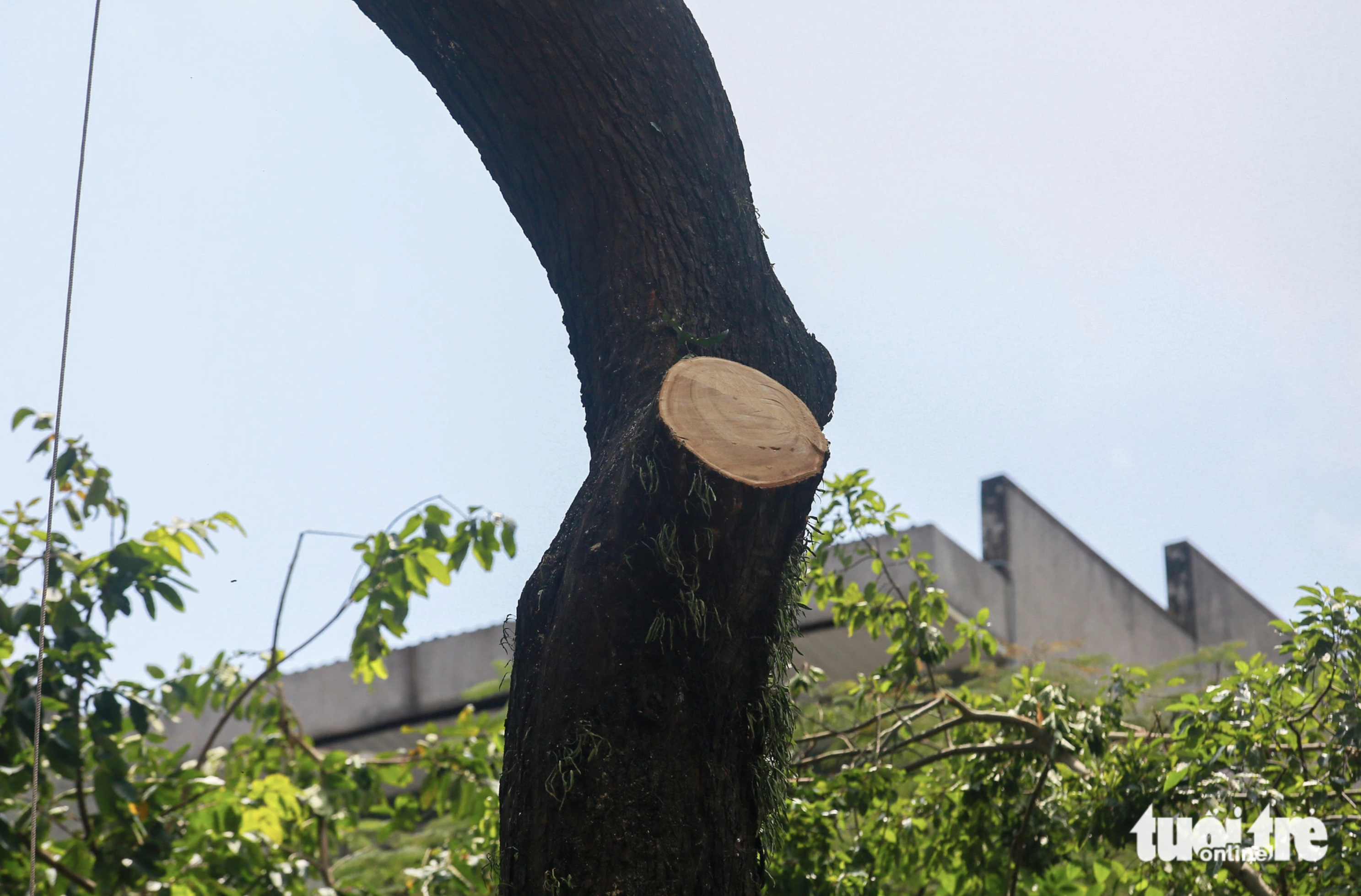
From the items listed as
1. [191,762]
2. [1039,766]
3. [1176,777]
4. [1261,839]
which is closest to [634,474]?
[1176,777]

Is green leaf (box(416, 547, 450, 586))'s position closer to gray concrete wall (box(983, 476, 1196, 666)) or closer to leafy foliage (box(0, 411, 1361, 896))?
leafy foliage (box(0, 411, 1361, 896))

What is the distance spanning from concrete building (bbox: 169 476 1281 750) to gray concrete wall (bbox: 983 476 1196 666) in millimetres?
11

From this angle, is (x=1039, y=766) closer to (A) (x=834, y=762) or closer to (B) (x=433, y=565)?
(A) (x=834, y=762)

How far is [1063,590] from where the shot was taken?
942 centimetres

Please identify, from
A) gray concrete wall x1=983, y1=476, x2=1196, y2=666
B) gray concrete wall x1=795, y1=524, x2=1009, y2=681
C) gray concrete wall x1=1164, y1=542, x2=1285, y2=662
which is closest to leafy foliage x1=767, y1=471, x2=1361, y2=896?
gray concrete wall x1=795, y1=524, x2=1009, y2=681

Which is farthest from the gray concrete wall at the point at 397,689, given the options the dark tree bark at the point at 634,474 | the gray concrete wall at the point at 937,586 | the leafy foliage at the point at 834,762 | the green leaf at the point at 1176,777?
the dark tree bark at the point at 634,474

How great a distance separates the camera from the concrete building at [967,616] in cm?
787

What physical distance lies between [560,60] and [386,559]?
8.30ft

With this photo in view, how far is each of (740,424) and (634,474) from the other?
180mm

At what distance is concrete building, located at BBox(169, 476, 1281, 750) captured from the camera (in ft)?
25.8

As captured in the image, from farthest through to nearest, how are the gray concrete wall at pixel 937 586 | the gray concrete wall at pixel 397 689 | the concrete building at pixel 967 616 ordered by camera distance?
the gray concrete wall at pixel 397 689 → the concrete building at pixel 967 616 → the gray concrete wall at pixel 937 586

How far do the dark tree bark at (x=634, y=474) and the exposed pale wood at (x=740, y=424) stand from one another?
0.09ft

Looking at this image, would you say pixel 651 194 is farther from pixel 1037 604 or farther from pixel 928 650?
pixel 1037 604

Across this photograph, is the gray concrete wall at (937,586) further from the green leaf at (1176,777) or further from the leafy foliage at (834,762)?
the green leaf at (1176,777)
